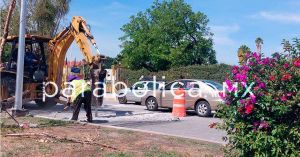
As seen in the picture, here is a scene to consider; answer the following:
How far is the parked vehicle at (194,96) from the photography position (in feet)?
56.5

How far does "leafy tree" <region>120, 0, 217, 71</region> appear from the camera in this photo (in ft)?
128

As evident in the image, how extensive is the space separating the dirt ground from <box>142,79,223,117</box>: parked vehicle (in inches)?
264

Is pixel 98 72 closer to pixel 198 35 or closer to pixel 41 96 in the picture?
pixel 41 96

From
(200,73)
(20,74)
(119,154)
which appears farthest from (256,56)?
(200,73)

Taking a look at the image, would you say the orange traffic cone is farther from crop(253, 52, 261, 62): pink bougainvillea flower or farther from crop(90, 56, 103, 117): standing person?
crop(253, 52, 261, 62): pink bougainvillea flower

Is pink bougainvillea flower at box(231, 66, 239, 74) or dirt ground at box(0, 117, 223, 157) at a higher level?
pink bougainvillea flower at box(231, 66, 239, 74)

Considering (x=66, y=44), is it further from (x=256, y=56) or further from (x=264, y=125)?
(x=264, y=125)

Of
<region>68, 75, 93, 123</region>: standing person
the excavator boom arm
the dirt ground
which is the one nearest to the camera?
the dirt ground

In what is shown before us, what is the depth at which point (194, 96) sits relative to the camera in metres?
17.8

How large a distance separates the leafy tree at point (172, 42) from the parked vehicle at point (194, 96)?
18.6 m

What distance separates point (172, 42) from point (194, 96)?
2256 cm

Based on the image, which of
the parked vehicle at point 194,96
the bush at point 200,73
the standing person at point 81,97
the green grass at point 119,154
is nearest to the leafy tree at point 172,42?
the bush at point 200,73

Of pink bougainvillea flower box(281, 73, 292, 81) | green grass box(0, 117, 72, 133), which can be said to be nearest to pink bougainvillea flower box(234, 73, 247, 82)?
pink bougainvillea flower box(281, 73, 292, 81)

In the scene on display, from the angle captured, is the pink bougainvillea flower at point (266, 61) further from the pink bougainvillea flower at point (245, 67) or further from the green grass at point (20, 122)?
the green grass at point (20, 122)
